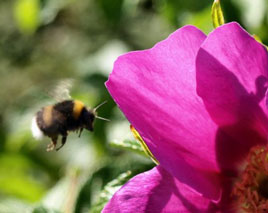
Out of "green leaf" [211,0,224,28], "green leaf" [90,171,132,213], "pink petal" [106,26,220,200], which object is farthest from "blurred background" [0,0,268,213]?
"green leaf" [211,0,224,28]

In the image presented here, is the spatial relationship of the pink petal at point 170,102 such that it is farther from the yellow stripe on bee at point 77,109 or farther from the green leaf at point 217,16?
the yellow stripe on bee at point 77,109

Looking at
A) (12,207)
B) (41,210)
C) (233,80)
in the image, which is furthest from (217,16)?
(12,207)

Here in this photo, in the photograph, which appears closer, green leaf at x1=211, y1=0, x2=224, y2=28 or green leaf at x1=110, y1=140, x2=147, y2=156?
green leaf at x1=211, y1=0, x2=224, y2=28

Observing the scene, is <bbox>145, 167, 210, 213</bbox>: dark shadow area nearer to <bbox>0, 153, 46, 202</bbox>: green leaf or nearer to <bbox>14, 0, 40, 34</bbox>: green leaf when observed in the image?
<bbox>0, 153, 46, 202</bbox>: green leaf

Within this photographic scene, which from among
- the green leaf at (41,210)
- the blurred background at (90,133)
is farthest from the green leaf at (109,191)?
the green leaf at (41,210)

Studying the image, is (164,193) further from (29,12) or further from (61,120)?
(29,12)

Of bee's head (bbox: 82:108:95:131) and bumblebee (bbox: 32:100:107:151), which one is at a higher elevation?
bumblebee (bbox: 32:100:107:151)

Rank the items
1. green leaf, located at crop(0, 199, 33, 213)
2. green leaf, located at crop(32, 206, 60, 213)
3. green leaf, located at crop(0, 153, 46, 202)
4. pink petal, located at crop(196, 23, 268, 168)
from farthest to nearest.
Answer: green leaf, located at crop(0, 153, 46, 202), green leaf, located at crop(0, 199, 33, 213), green leaf, located at crop(32, 206, 60, 213), pink petal, located at crop(196, 23, 268, 168)

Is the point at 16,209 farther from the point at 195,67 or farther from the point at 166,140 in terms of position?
the point at 195,67
